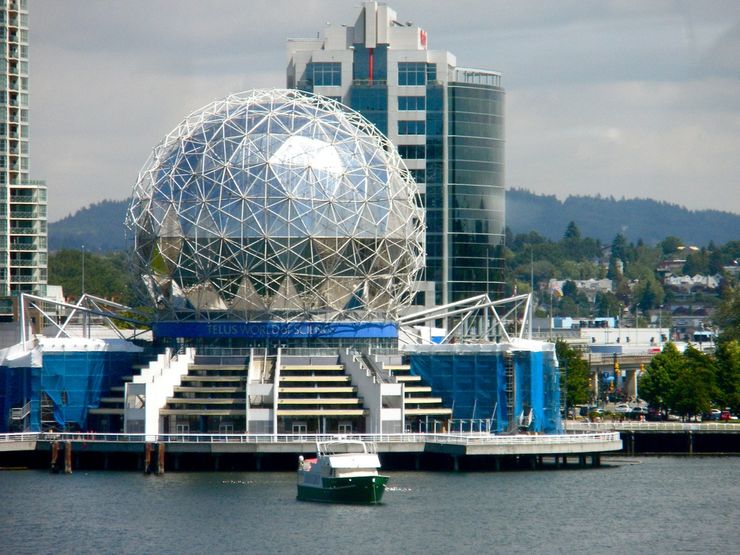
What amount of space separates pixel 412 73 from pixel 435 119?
488 centimetres

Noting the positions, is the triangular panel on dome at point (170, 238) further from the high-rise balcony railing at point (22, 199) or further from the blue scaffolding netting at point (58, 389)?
the high-rise balcony railing at point (22, 199)

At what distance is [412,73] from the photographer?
174 metres

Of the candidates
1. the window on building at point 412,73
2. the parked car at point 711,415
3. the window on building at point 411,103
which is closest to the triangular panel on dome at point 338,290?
the parked car at point 711,415

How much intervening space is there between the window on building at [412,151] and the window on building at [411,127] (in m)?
1.34

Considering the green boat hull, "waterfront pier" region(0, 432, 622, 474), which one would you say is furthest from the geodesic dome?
the green boat hull

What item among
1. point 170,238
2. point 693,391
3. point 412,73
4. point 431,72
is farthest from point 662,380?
point 170,238

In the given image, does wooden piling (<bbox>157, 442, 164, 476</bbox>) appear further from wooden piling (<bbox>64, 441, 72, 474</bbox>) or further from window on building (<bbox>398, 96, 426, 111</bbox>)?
window on building (<bbox>398, 96, 426, 111</bbox>)

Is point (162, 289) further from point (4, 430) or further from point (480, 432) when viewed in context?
point (480, 432)

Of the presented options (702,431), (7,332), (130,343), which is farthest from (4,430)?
(702,431)

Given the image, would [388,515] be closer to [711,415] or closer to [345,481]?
[345,481]

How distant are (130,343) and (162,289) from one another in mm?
5106

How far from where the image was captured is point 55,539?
89688 mm

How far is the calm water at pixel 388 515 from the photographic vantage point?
88.8 m

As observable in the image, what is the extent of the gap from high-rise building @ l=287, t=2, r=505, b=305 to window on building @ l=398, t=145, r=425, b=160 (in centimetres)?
9
